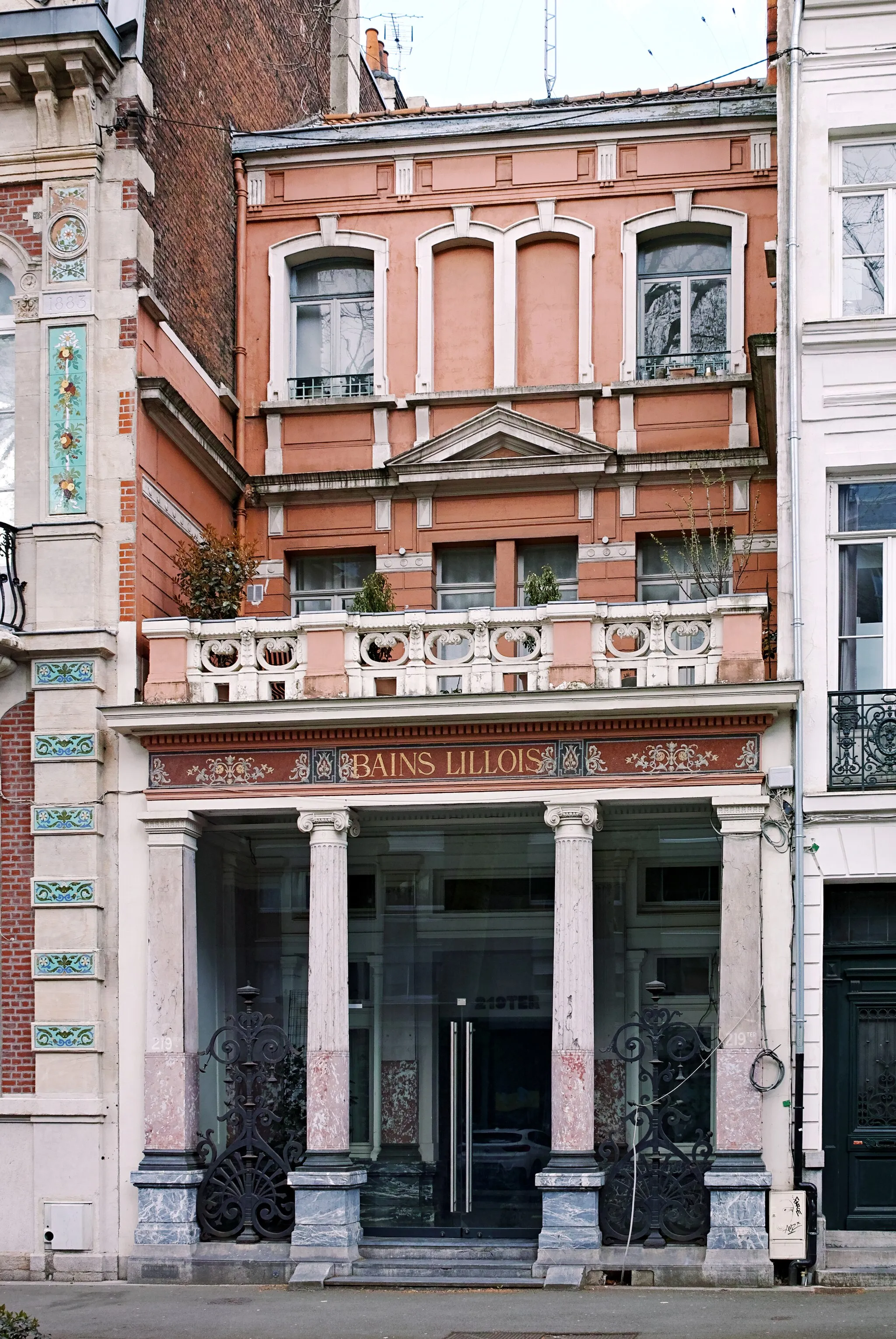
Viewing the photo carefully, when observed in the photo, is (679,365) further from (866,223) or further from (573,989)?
(573,989)

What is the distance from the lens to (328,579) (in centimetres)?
2217

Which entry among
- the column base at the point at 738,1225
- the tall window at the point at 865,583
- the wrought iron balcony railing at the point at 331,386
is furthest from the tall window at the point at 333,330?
the column base at the point at 738,1225

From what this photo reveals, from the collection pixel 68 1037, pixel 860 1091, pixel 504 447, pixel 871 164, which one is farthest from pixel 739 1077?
pixel 871 164

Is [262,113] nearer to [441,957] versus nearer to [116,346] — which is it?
[116,346]

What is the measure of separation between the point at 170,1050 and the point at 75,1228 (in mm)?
1873

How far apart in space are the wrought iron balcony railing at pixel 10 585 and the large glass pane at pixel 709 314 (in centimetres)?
799

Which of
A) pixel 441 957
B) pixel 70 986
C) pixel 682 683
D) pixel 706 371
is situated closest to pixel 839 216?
pixel 706 371

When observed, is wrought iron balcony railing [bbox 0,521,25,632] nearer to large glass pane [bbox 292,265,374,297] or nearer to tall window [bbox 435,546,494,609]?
tall window [bbox 435,546,494,609]

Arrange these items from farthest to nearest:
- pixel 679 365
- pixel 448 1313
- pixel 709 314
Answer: pixel 709 314 < pixel 679 365 < pixel 448 1313

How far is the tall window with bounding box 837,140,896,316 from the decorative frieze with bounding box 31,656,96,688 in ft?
26.6

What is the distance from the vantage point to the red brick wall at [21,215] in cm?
1917

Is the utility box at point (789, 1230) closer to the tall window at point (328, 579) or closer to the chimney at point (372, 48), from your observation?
the tall window at point (328, 579)

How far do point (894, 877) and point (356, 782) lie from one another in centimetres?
510

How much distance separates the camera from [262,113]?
2431 cm
